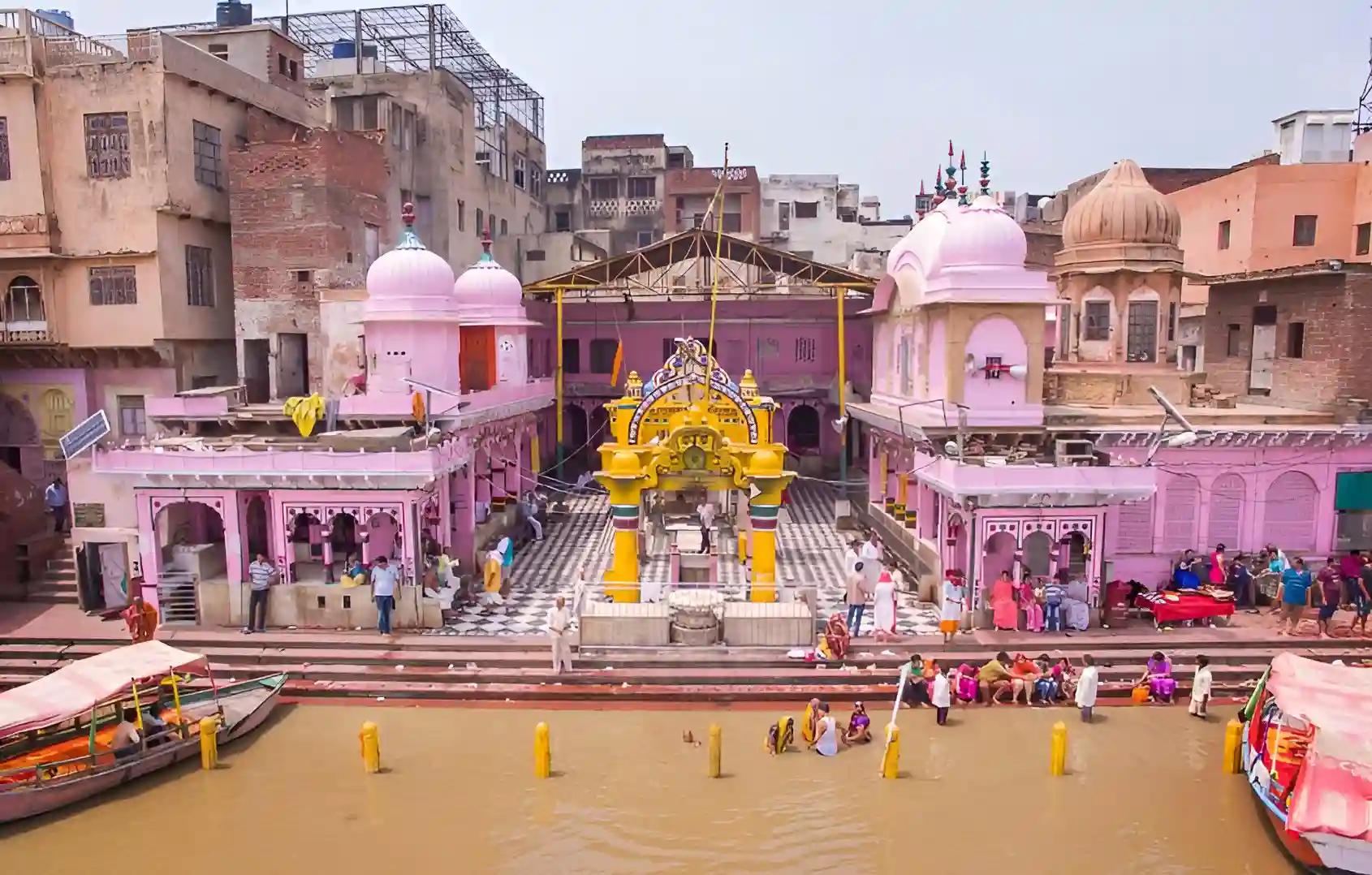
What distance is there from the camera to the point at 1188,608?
15891mm

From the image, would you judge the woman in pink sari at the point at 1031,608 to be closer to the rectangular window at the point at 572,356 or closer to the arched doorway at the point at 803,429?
the arched doorway at the point at 803,429

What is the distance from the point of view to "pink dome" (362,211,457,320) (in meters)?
19.9

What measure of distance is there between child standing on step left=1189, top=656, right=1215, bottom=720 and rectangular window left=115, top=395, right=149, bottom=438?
78.2ft

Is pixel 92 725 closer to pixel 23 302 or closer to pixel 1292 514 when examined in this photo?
pixel 23 302

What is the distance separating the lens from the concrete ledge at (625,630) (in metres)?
14.9

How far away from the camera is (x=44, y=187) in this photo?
22547 mm

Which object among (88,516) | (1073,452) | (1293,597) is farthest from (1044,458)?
(88,516)

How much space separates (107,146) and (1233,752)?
2621 centimetres

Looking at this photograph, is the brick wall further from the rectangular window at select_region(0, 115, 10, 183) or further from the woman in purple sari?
the rectangular window at select_region(0, 115, 10, 183)

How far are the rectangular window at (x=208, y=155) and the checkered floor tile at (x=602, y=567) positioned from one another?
13.0m

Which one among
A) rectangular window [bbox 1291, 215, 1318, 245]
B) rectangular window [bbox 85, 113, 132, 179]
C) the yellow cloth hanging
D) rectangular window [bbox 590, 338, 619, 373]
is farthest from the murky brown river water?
rectangular window [bbox 590, 338, 619, 373]

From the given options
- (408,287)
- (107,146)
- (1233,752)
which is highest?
(107,146)

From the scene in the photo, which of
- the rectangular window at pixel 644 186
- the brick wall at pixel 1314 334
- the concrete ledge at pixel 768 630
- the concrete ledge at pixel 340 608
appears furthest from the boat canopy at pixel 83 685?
the rectangular window at pixel 644 186

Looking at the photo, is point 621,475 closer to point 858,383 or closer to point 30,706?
point 30,706
